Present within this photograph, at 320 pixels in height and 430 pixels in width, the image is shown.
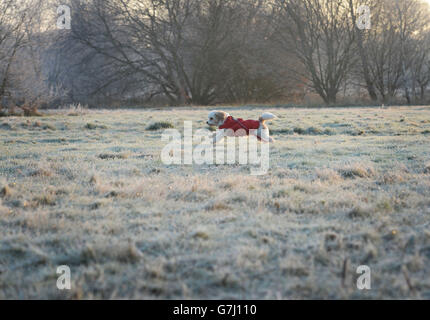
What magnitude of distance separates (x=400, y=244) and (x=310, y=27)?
23.2 metres

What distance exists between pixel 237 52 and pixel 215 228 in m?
25.3

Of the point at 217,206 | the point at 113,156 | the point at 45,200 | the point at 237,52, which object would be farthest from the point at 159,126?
the point at 237,52

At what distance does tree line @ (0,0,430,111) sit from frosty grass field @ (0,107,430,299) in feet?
60.3

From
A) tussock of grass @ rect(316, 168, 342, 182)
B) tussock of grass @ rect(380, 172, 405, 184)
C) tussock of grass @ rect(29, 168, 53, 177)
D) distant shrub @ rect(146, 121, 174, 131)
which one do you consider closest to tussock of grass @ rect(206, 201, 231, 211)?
tussock of grass @ rect(316, 168, 342, 182)

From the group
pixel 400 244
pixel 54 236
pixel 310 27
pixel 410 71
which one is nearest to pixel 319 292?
pixel 400 244

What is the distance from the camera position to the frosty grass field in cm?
225

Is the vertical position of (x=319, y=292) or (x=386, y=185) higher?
(x=386, y=185)

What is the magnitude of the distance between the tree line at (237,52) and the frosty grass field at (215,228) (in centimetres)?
1839

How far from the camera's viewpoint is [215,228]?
307cm

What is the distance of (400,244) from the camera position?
8.89ft

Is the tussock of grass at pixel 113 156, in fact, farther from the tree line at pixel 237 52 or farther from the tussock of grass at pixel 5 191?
the tree line at pixel 237 52

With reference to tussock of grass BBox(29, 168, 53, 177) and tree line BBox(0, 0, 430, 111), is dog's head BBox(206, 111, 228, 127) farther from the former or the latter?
tree line BBox(0, 0, 430, 111)

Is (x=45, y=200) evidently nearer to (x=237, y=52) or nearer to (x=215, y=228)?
(x=215, y=228)
